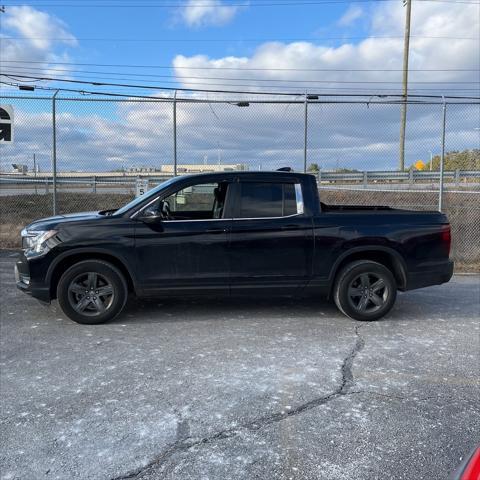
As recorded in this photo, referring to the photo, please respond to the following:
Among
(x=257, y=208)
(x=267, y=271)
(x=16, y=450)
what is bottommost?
(x=16, y=450)

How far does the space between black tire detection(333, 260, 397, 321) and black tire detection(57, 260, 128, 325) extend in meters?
2.64

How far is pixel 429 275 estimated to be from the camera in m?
5.96

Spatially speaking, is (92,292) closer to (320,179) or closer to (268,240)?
(268,240)

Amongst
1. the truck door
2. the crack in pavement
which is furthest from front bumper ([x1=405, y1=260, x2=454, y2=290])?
the crack in pavement

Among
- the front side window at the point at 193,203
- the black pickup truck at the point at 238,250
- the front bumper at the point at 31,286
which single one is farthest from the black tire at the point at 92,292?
the front side window at the point at 193,203

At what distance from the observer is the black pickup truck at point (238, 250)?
5.50 metres

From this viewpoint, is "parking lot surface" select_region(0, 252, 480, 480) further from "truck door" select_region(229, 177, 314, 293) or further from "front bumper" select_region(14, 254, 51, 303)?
"truck door" select_region(229, 177, 314, 293)

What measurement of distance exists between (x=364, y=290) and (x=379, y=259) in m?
0.46

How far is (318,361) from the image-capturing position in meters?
4.50

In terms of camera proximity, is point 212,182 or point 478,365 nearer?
point 478,365

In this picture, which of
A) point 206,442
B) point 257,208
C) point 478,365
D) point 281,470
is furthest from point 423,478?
point 257,208

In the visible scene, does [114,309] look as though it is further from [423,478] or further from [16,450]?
[423,478]

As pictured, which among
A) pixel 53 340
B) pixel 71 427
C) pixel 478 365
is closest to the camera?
pixel 71 427

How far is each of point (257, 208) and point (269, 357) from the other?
6.37 feet
